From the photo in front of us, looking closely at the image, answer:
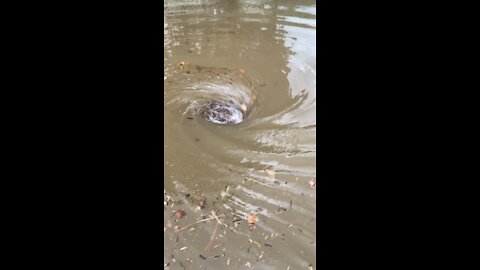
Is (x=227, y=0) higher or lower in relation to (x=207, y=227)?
higher

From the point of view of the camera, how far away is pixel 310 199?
97.5 inches

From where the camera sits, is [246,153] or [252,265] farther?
[246,153]

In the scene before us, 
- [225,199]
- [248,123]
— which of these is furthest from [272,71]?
[225,199]

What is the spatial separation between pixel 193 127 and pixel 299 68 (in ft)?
2.94

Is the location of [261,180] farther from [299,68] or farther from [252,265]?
[299,68]

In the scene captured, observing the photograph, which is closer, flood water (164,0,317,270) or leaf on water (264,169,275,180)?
flood water (164,0,317,270)

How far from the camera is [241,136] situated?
2732 millimetres

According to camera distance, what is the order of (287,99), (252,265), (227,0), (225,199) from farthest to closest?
(227,0) < (287,99) < (225,199) < (252,265)

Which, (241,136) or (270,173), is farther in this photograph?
(241,136)

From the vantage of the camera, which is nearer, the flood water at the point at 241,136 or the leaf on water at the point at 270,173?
the flood water at the point at 241,136

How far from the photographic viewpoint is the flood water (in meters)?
2.41

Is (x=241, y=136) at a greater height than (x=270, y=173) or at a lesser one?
greater

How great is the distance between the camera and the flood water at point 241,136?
2408mm
